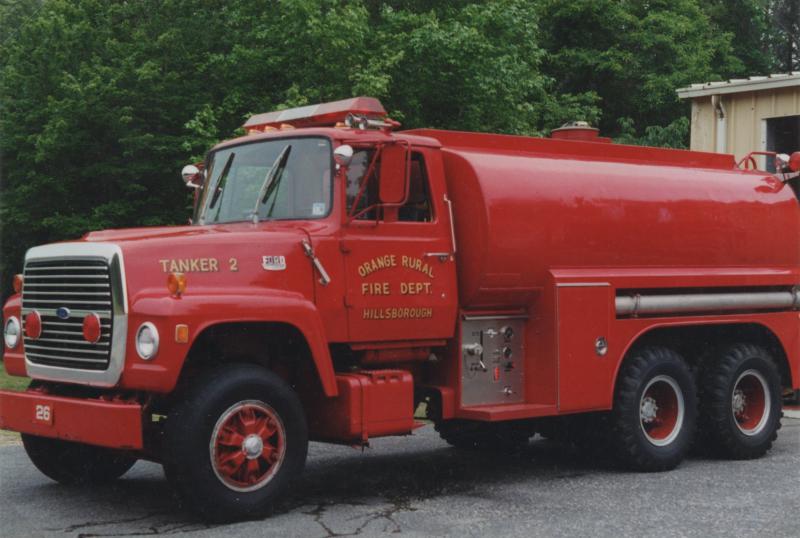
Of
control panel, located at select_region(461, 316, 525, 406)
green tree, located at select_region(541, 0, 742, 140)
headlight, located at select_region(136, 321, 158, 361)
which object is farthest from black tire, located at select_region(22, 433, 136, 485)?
green tree, located at select_region(541, 0, 742, 140)

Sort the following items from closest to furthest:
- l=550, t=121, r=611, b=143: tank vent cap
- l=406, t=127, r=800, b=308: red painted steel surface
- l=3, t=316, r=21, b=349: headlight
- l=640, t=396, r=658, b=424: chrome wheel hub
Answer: l=3, t=316, r=21, b=349: headlight < l=406, t=127, r=800, b=308: red painted steel surface < l=640, t=396, r=658, b=424: chrome wheel hub < l=550, t=121, r=611, b=143: tank vent cap

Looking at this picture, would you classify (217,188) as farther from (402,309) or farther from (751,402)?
(751,402)

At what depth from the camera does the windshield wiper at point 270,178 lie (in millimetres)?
8617

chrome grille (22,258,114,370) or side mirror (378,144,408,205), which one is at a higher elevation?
side mirror (378,144,408,205)

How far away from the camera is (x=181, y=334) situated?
7223 mm

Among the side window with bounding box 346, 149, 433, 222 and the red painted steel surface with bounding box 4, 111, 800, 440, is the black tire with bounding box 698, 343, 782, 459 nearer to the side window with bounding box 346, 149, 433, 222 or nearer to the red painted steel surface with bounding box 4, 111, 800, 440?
the red painted steel surface with bounding box 4, 111, 800, 440

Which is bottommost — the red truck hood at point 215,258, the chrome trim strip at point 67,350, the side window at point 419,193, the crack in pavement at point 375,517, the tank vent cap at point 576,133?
the crack in pavement at point 375,517

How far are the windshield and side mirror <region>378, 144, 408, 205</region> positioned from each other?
0.40 meters

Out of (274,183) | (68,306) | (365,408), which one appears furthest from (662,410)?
(68,306)

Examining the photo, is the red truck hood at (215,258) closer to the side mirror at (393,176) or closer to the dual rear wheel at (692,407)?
the side mirror at (393,176)

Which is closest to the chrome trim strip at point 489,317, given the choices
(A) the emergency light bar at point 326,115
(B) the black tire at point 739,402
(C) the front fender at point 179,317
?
(A) the emergency light bar at point 326,115

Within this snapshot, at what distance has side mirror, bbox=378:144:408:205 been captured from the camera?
8453mm

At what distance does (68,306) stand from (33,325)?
0.45m

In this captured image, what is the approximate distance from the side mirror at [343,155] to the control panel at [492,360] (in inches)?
70.0
